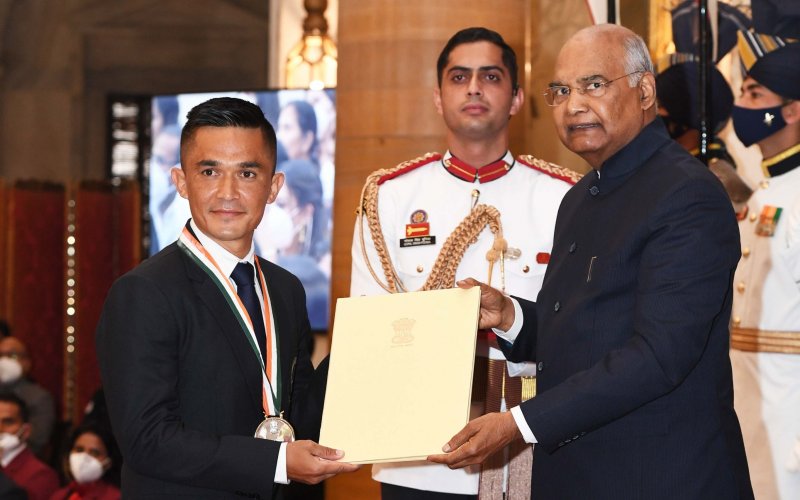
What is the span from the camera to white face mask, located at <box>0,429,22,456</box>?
6281 millimetres

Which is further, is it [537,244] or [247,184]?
[537,244]

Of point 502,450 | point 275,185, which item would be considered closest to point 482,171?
point 502,450

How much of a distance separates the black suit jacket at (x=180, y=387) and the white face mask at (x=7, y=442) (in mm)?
3932

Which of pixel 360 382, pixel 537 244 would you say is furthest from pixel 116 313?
pixel 537 244

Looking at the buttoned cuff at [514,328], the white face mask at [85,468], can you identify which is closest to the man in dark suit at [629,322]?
the buttoned cuff at [514,328]

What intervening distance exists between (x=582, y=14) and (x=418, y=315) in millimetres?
3221

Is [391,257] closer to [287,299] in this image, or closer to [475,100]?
[475,100]

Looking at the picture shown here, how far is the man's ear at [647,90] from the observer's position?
279 centimetres

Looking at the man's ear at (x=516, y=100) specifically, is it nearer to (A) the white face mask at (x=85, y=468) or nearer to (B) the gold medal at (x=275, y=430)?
(B) the gold medal at (x=275, y=430)

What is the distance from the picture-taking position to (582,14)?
5.70 m

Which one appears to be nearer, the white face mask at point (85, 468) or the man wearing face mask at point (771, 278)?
the man wearing face mask at point (771, 278)

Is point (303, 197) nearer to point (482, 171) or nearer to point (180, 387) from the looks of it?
point (482, 171)

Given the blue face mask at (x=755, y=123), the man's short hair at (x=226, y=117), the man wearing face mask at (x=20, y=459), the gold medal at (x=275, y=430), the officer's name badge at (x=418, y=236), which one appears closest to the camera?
the gold medal at (x=275, y=430)

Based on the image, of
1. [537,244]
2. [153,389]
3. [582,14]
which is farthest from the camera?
[582,14]
